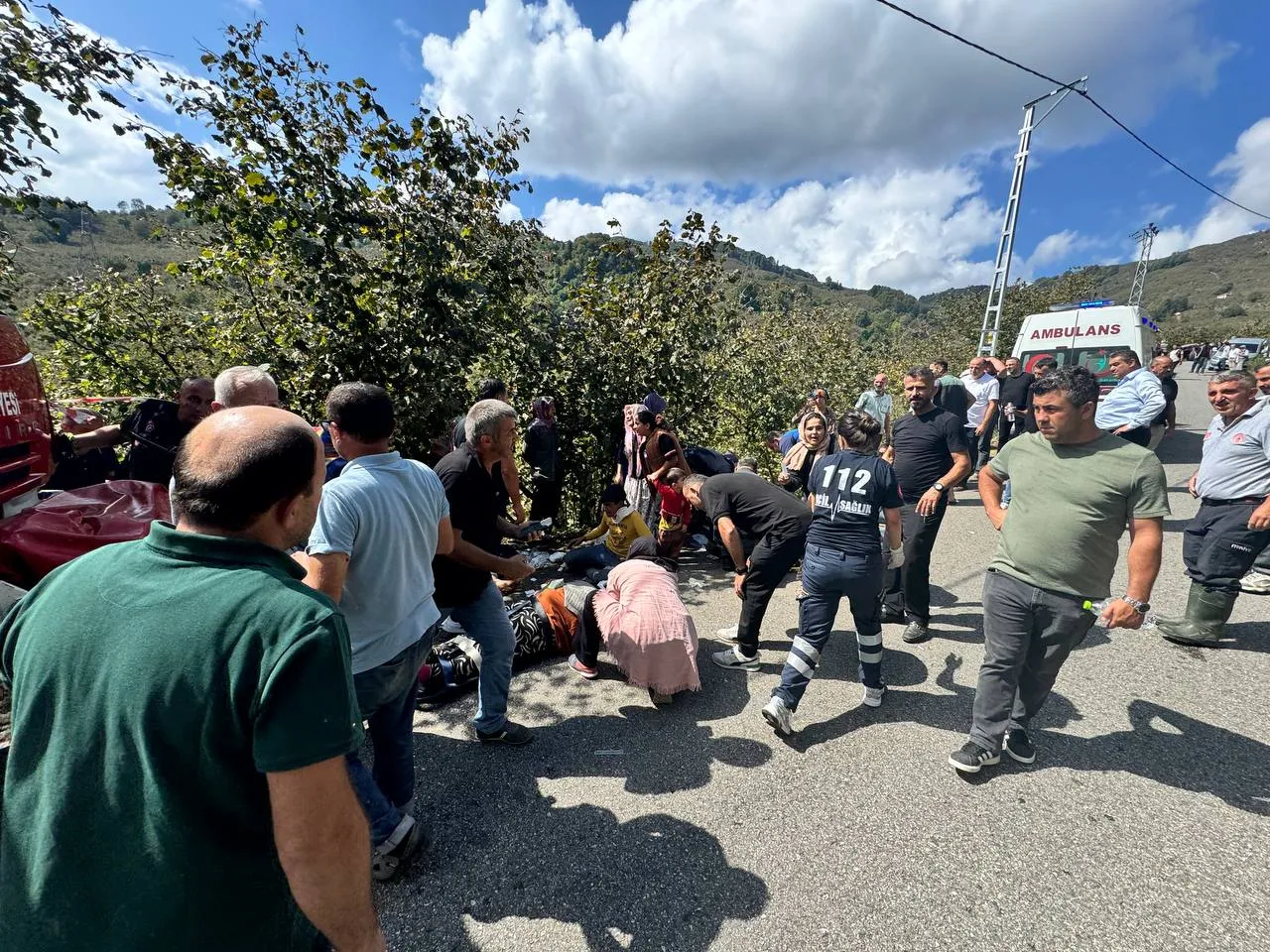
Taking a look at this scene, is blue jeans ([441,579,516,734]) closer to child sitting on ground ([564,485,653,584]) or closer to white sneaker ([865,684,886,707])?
child sitting on ground ([564,485,653,584])

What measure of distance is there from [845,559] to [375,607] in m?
2.46

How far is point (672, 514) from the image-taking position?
5023mm

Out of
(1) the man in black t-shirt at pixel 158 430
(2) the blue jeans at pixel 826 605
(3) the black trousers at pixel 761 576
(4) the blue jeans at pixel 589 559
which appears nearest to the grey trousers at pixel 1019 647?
(2) the blue jeans at pixel 826 605

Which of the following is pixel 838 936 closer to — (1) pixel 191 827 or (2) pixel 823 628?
(2) pixel 823 628

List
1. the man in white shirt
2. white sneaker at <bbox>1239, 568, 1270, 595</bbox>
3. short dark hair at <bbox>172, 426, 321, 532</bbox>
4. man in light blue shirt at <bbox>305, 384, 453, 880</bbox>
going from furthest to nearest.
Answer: the man in white shirt → white sneaker at <bbox>1239, 568, 1270, 595</bbox> → man in light blue shirt at <bbox>305, 384, 453, 880</bbox> → short dark hair at <bbox>172, 426, 321, 532</bbox>

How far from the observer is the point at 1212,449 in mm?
4020

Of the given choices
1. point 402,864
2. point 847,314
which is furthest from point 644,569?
point 847,314

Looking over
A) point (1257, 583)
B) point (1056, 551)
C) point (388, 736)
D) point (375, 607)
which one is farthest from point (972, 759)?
point (1257, 583)

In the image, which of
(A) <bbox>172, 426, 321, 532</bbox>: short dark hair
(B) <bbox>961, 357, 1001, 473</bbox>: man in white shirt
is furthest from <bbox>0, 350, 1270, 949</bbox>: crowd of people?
(B) <bbox>961, 357, 1001, 473</bbox>: man in white shirt

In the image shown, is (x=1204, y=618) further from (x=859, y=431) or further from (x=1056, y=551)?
(x=859, y=431)

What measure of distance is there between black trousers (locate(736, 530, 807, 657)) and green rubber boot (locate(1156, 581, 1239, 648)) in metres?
3.02

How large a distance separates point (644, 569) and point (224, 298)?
4685 millimetres

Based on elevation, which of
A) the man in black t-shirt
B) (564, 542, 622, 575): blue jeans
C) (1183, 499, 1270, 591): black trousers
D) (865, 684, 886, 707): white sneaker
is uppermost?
the man in black t-shirt

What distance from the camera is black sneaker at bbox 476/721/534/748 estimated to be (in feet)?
9.78
